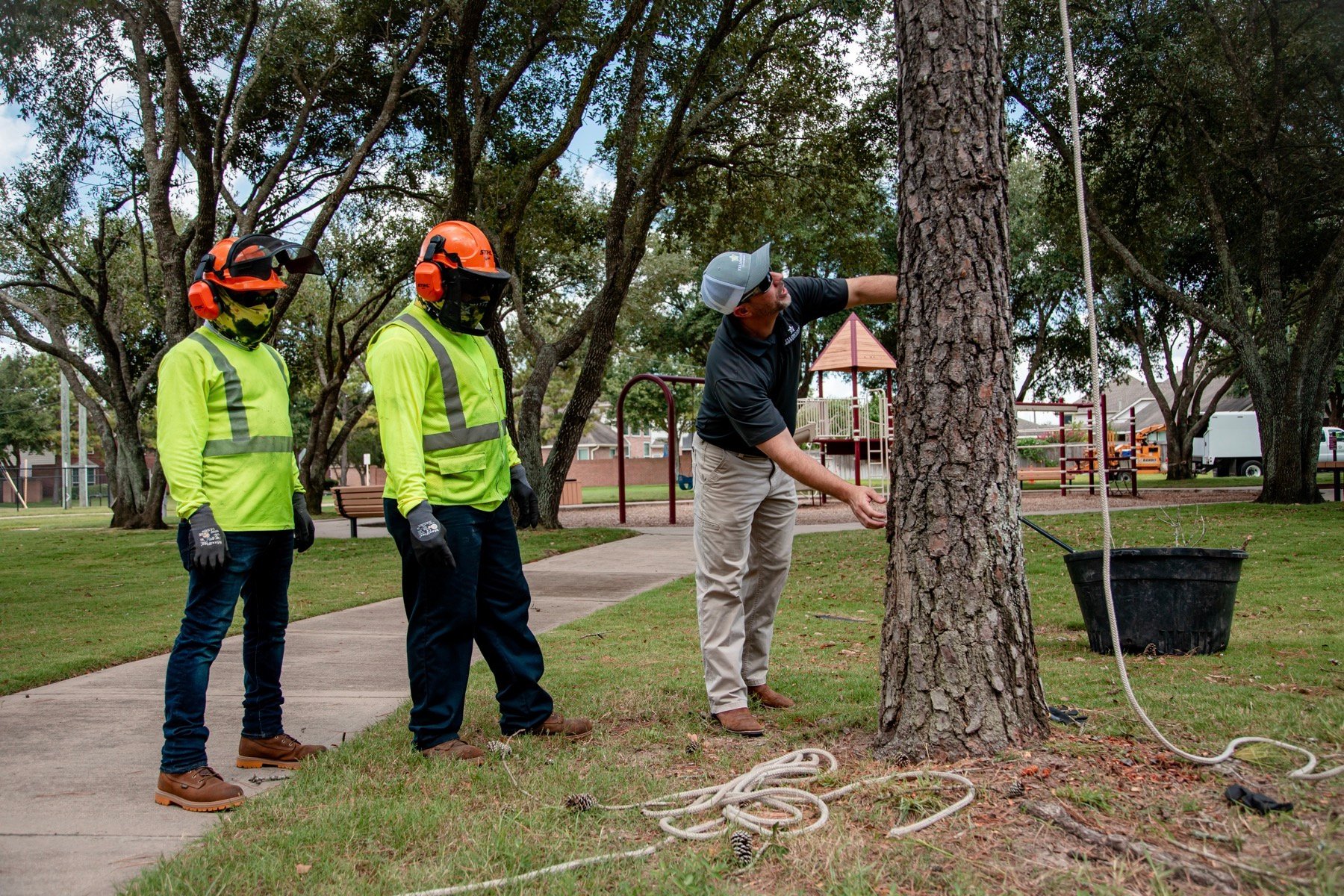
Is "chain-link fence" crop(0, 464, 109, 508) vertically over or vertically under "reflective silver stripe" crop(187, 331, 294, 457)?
under

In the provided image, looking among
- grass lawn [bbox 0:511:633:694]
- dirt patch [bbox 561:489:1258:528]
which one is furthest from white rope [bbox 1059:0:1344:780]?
dirt patch [bbox 561:489:1258:528]

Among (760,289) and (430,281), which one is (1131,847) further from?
(430,281)

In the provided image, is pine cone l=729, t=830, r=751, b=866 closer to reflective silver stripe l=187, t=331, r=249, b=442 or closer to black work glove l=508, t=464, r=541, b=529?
black work glove l=508, t=464, r=541, b=529

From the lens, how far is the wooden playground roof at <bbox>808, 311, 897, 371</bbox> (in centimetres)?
2044

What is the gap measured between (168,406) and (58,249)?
76.1 ft

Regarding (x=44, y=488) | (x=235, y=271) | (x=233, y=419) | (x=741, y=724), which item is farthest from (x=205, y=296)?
(x=44, y=488)

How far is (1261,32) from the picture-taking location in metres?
17.5

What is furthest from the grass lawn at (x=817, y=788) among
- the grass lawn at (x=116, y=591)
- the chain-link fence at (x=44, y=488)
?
the chain-link fence at (x=44, y=488)

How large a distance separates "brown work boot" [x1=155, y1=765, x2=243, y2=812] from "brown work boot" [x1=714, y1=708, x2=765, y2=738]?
6.18 feet

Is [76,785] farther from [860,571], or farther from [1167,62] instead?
Result: [1167,62]

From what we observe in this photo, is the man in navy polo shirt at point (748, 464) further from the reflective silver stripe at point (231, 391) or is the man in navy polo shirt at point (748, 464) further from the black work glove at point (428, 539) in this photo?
the reflective silver stripe at point (231, 391)

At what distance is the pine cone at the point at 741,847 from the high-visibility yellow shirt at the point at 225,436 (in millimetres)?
2241

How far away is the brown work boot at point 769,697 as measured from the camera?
4801mm

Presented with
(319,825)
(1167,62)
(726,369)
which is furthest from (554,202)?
(319,825)
